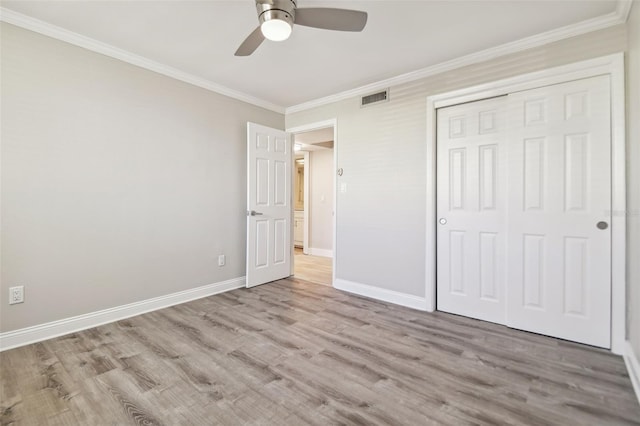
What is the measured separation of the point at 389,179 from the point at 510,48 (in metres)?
1.59

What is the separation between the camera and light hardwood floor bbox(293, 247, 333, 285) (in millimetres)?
4324

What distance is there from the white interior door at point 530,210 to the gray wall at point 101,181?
2686mm

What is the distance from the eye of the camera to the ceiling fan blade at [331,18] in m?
1.76

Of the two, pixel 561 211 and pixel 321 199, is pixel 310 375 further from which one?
pixel 321 199

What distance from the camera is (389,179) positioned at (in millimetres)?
3350

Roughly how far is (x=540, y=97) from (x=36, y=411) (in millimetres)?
4104

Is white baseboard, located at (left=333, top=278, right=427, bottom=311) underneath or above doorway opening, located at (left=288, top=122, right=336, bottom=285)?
underneath

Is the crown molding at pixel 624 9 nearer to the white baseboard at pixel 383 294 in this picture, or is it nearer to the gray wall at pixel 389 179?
the gray wall at pixel 389 179

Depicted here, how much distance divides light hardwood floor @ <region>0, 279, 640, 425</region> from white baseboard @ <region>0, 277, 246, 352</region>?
86mm

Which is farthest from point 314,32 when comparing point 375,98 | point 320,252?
point 320,252

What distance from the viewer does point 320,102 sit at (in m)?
3.99

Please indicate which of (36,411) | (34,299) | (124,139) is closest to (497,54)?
(124,139)

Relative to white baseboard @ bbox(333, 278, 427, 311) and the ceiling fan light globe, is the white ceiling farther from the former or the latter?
white baseboard @ bbox(333, 278, 427, 311)

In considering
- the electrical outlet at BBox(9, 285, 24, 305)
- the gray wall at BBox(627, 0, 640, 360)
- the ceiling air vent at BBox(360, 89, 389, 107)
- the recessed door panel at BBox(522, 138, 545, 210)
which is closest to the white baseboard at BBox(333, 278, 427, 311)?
the recessed door panel at BBox(522, 138, 545, 210)
